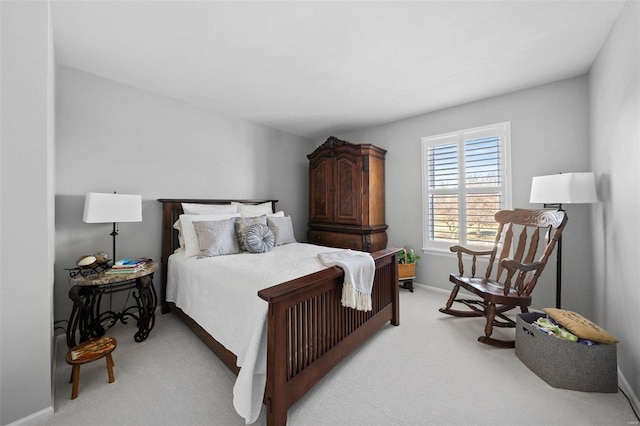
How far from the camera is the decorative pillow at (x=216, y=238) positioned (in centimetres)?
246

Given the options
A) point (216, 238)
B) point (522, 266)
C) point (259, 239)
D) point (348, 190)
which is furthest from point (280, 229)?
point (522, 266)

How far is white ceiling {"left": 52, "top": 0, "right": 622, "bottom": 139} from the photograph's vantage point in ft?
5.45

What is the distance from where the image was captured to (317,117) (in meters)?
3.70

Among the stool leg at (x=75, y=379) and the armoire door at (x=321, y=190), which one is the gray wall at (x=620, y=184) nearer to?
the armoire door at (x=321, y=190)

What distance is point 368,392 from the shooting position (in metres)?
1.62

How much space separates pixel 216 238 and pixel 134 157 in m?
1.30

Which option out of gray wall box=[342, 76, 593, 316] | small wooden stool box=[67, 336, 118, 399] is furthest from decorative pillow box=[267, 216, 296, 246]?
gray wall box=[342, 76, 593, 316]

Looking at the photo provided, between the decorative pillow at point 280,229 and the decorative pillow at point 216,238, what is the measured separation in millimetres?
525

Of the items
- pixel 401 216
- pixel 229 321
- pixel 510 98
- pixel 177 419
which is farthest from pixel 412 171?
pixel 177 419

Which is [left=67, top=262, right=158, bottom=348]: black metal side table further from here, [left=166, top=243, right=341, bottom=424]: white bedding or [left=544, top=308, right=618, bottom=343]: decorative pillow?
[left=544, top=308, right=618, bottom=343]: decorative pillow

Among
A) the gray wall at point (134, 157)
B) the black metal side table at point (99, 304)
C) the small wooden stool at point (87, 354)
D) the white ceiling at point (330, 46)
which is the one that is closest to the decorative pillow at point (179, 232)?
the gray wall at point (134, 157)

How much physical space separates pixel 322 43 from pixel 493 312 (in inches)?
104

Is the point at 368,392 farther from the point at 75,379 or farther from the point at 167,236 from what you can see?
the point at 167,236

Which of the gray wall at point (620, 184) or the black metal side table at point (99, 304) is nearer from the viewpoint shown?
the gray wall at point (620, 184)
